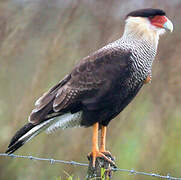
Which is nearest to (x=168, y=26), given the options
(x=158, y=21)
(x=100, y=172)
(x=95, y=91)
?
(x=158, y=21)

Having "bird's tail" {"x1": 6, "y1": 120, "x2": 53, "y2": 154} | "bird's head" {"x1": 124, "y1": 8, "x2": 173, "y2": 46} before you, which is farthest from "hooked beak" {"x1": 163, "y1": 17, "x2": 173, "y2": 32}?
"bird's tail" {"x1": 6, "y1": 120, "x2": 53, "y2": 154}

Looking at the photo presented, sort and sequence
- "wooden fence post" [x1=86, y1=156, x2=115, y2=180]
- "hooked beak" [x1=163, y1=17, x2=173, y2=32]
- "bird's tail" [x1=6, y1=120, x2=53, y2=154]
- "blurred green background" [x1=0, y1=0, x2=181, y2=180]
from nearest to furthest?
"wooden fence post" [x1=86, y1=156, x2=115, y2=180] < "bird's tail" [x1=6, y1=120, x2=53, y2=154] < "hooked beak" [x1=163, y1=17, x2=173, y2=32] < "blurred green background" [x1=0, y1=0, x2=181, y2=180]

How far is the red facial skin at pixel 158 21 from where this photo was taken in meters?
4.86

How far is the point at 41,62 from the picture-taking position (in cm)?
700

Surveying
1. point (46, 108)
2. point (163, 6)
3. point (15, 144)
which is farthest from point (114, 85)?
point (163, 6)

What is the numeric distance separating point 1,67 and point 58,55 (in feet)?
3.33

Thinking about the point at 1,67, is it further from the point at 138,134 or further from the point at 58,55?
the point at 138,134

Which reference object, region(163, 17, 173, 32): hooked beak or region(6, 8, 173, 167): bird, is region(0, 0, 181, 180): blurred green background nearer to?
region(163, 17, 173, 32): hooked beak

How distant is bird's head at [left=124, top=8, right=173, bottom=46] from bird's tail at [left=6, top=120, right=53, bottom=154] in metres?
1.03

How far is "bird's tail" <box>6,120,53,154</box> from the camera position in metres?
4.51

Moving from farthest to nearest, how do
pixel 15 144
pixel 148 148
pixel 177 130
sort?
1. pixel 177 130
2. pixel 148 148
3. pixel 15 144

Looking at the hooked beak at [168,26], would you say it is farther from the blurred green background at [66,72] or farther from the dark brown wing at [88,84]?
the blurred green background at [66,72]

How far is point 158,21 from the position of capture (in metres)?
4.89

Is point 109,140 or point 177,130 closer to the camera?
point 109,140
